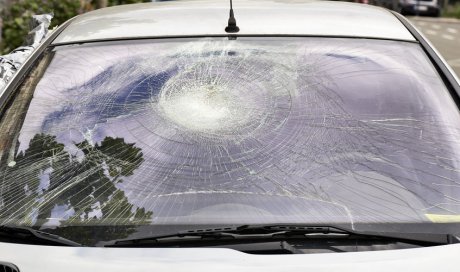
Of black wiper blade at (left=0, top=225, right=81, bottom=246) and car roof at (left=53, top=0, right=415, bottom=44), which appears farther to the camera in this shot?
car roof at (left=53, top=0, right=415, bottom=44)

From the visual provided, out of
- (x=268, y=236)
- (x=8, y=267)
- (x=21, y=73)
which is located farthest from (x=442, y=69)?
(x=8, y=267)

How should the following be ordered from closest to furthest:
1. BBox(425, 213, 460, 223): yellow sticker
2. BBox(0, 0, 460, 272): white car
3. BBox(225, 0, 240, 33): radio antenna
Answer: BBox(0, 0, 460, 272): white car < BBox(425, 213, 460, 223): yellow sticker < BBox(225, 0, 240, 33): radio antenna

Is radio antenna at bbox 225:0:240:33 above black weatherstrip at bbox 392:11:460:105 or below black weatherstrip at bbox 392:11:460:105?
above

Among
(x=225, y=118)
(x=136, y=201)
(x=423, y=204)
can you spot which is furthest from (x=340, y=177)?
(x=136, y=201)

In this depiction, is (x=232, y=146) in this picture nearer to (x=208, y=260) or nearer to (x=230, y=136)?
(x=230, y=136)

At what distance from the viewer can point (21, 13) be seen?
24.4 ft

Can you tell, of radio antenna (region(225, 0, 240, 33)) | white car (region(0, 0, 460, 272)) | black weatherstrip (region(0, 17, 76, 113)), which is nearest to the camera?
white car (region(0, 0, 460, 272))

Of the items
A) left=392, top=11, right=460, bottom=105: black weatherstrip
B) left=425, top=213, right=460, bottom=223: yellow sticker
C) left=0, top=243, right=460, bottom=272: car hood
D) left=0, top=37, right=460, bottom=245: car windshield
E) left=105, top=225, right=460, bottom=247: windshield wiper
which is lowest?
left=0, top=243, right=460, bottom=272: car hood

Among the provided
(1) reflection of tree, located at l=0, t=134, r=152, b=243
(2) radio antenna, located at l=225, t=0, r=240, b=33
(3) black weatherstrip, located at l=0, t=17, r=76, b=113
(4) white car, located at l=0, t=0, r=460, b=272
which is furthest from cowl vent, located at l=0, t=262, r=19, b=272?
(2) radio antenna, located at l=225, t=0, r=240, b=33

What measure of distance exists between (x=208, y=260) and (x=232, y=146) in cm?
50

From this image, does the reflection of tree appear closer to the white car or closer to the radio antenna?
the white car

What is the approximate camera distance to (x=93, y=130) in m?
2.29

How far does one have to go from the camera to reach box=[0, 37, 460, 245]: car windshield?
2016mm

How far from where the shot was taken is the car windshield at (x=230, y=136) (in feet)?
6.61
